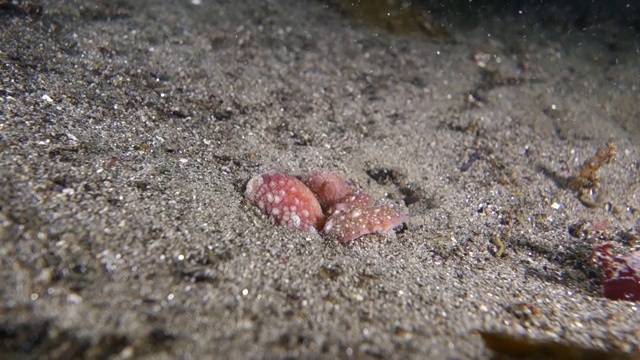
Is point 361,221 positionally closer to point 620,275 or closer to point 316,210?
point 316,210

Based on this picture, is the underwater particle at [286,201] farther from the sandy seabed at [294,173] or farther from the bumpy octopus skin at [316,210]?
the sandy seabed at [294,173]

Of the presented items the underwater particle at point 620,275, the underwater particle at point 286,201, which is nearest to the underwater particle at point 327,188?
the underwater particle at point 286,201

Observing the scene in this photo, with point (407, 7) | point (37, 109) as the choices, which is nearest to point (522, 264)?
point (37, 109)

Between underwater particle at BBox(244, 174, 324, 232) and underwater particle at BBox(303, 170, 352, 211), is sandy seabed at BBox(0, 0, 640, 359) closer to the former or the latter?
underwater particle at BBox(244, 174, 324, 232)

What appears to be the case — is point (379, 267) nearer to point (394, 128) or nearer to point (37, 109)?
point (394, 128)

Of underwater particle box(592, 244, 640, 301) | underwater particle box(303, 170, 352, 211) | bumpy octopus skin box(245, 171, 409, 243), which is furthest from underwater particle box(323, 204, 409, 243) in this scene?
underwater particle box(592, 244, 640, 301)

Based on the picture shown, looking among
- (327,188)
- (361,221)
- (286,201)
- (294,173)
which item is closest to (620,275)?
(361,221)
